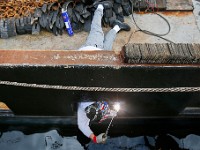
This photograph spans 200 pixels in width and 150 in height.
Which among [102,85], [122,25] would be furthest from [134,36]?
[102,85]

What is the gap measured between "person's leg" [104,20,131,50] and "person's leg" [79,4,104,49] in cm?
10

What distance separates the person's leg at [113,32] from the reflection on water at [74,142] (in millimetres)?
1748

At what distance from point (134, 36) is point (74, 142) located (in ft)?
7.71

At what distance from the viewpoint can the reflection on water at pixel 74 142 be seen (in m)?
5.36

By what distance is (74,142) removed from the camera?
545 cm

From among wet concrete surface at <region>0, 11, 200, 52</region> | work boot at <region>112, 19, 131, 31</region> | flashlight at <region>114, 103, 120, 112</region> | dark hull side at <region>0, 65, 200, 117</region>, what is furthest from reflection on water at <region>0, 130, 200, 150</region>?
work boot at <region>112, 19, 131, 31</region>

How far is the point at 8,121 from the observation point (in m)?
5.39

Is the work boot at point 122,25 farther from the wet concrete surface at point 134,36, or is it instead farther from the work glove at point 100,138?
the work glove at point 100,138

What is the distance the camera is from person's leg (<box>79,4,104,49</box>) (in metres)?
5.40

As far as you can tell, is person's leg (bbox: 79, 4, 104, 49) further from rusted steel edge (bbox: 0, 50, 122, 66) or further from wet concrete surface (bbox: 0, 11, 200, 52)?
rusted steel edge (bbox: 0, 50, 122, 66)

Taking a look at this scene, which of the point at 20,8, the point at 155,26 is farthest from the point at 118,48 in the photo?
the point at 20,8

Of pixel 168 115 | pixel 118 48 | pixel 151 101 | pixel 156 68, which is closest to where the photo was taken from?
pixel 156 68

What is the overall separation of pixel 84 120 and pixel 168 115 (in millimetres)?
1513

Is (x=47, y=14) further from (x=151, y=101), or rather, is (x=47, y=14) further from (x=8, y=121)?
(x=151, y=101)
